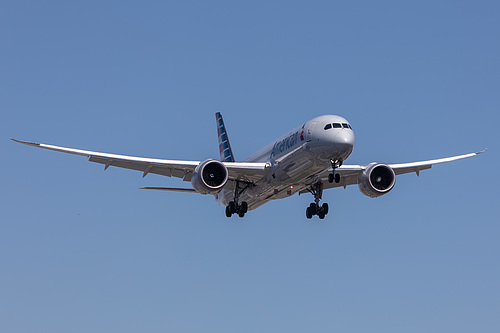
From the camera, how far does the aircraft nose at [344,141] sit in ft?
131

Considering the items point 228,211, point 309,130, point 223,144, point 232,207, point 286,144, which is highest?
point 223,144

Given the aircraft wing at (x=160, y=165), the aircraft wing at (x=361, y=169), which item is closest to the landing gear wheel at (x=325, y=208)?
the aircraft wing at (x=361, y=169)

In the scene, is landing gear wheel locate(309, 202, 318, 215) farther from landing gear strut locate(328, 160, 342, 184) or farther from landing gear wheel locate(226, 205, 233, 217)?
landing gear strut locate(328, 160, 342, 184)

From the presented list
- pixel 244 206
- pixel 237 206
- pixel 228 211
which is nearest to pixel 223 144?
pixel 228 211

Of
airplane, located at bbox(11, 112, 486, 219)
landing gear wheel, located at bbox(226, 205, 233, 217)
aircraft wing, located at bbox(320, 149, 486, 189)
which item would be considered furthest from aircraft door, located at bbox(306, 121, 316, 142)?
landing gear wheel, located at bbox(226, 205, 233, 217)

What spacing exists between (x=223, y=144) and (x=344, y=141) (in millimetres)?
20663

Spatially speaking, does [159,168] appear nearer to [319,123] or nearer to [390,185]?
[319,123]

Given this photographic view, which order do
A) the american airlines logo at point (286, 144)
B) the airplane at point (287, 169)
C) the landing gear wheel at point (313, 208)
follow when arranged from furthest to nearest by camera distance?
1. the landing gear wheel at point (313, 208)
2. the american airlines logo at point (286, 144)
3. the airplane at point (287, 169)

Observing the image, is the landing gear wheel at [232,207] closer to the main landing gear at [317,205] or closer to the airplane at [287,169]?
the airplane at [287,169]

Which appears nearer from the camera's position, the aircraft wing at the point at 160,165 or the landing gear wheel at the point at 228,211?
the aircraft wing at the point at 160,165

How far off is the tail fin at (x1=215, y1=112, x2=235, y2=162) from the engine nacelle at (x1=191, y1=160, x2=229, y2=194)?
12889 millimetres

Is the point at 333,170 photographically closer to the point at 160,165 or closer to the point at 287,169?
the point at 287,169

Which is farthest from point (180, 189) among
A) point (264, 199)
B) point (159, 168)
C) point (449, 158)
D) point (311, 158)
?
point (449, 158)

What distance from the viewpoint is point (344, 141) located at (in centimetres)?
3978
